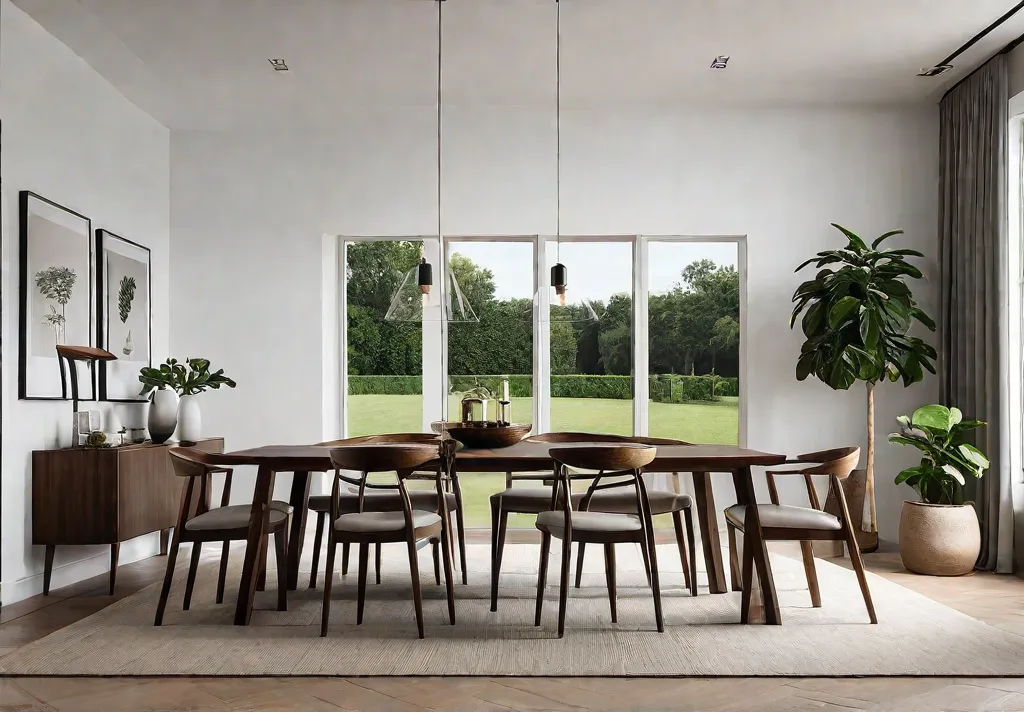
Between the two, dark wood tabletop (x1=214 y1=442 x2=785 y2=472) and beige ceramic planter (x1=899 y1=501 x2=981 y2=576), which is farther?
beige ceramic planter (x1=899 y1=501 x2=981 y2=576)

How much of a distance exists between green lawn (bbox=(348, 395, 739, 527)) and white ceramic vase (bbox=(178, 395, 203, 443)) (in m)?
1.26

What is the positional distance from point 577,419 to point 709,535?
6.68ft

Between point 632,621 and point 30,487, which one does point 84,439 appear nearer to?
point 30,487

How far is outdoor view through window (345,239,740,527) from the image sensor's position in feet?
20.6

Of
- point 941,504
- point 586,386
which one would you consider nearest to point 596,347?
point 586,386

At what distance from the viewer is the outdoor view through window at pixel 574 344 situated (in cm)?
629

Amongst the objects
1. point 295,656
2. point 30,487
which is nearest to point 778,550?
point 295,656

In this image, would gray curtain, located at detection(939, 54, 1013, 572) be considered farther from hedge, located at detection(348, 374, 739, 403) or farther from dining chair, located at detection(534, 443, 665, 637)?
dining chair, located at detection(534, 443, 665, 637)

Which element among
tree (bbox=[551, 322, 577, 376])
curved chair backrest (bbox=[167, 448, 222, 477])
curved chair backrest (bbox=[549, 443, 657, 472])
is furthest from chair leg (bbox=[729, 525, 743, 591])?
curved chair backrest (bbox=[167, 448, 222, 477])

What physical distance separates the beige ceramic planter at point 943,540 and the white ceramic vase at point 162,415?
458 centimetres

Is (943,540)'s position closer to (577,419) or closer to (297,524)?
(577,419)

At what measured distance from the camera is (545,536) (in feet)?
12.3

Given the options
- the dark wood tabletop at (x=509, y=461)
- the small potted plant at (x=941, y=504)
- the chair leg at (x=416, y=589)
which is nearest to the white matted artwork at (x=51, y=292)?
the dark wood tabletop at (x=509, y=461)

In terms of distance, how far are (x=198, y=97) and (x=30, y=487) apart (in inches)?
110
